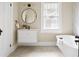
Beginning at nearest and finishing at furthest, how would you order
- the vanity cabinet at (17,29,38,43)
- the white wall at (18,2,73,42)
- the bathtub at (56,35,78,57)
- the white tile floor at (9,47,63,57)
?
the bathtub at (56,35,78,57) < the white tile floor at (9,47,63,57) < the vanity cabinet at (17,29,38,43) < the white wall at (18,2,73,42)

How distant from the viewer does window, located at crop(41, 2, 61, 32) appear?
489 cm

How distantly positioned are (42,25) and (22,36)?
0.79 metres

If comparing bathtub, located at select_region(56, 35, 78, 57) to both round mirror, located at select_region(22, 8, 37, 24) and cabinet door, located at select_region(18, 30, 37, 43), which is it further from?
round mirror, located at select_region(22, 8, 37, 24)

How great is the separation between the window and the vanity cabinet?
0.44 metres

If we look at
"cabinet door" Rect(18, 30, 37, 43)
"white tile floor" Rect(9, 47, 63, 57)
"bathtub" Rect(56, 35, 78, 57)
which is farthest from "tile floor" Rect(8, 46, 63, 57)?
"cabinet door" Rect(18, 30, 37, 43)

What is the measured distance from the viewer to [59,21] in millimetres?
4891

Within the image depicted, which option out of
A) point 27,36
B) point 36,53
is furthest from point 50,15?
point 36,53

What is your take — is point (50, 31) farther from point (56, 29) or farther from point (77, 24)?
point (77, 24)

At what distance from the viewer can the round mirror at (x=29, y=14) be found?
16.1ft

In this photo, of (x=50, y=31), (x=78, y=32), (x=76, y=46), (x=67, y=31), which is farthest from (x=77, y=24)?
(x=76, y=46)

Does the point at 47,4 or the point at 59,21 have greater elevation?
the point at 47,4

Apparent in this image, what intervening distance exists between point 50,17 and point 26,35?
40.3 inches

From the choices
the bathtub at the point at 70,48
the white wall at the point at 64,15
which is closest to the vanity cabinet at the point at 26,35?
the white wall at the point at 64,15

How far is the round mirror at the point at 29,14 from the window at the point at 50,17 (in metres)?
0.28
